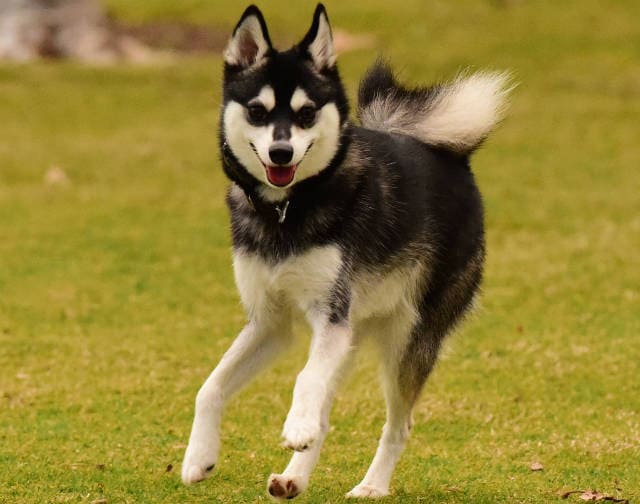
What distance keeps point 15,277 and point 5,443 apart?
15.1 feet

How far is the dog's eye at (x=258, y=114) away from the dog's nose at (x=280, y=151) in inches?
7.4

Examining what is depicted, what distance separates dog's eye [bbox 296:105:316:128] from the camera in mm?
5320

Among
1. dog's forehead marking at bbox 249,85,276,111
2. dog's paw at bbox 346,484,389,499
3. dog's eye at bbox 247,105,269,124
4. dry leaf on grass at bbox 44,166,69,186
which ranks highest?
dog's forehead marking at bbox 249,85,276,111

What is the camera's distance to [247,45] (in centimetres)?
554

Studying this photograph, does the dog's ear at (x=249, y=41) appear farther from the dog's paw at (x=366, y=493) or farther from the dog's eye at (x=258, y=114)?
the dog's paw at (x=366, y=493)

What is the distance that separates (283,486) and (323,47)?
1.87 metres

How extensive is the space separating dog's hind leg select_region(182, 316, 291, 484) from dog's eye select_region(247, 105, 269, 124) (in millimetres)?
882

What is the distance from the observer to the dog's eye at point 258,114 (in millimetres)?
5324

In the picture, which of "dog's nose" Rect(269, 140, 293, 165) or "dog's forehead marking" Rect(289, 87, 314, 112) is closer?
"dog's nose" Rect(269, 140, 293, 165)

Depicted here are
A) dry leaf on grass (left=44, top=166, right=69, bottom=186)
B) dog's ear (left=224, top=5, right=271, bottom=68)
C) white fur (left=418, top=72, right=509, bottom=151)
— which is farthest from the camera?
dry leaf on grass (left=44, top=166, right=69, bottom=186)

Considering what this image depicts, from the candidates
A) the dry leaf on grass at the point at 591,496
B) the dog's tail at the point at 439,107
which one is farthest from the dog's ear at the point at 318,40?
the dry leaf on grass at the point at 591,496

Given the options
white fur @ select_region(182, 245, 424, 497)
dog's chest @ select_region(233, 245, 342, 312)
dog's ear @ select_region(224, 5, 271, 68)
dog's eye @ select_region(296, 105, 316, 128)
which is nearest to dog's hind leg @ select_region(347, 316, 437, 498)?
white fur @ select_region(182, 245, 424, 497)

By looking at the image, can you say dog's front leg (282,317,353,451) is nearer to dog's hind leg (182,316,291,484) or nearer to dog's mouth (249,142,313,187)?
dog's hind leg (182,316,291,484)

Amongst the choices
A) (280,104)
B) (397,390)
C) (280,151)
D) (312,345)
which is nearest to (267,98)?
(280,104)
